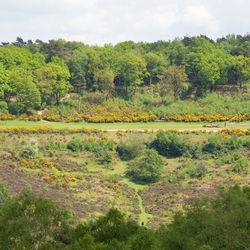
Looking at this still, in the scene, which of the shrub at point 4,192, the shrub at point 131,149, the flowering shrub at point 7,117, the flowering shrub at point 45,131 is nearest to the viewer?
the shrub at point 4,192

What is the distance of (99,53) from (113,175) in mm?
34335

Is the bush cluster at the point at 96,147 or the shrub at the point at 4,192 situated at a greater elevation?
the bush cluster at the point at 96,147

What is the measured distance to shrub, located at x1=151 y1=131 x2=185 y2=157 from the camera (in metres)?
43.2

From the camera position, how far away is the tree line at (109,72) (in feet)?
181

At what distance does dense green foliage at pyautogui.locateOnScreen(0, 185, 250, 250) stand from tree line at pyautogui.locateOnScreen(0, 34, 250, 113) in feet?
124

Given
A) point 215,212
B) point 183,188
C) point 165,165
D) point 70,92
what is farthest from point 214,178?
point 70,92

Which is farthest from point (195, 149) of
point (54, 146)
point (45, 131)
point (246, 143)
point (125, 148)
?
point (45, 131)

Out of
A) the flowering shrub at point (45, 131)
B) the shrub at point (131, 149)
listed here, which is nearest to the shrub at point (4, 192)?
the flowering shrub at point (45, 131)

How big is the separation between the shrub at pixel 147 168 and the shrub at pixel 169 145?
5.03 m

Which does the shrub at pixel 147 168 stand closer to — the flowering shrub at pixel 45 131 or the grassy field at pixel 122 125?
the flowering shrub at pixel 45 131

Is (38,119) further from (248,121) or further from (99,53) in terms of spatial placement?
(248,121)

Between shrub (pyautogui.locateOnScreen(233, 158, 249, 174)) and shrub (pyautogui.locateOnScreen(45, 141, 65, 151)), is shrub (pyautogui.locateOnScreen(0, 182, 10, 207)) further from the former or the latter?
shrub (pyautogui.locateOnScreen(233, 158, 249, 174))

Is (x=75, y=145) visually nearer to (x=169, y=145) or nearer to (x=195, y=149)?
(x=169, y=145)

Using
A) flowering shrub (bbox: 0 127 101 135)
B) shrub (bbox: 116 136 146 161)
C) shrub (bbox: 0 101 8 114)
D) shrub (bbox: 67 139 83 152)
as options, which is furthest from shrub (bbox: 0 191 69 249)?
shrub (bbox: 0 101 8 114)
